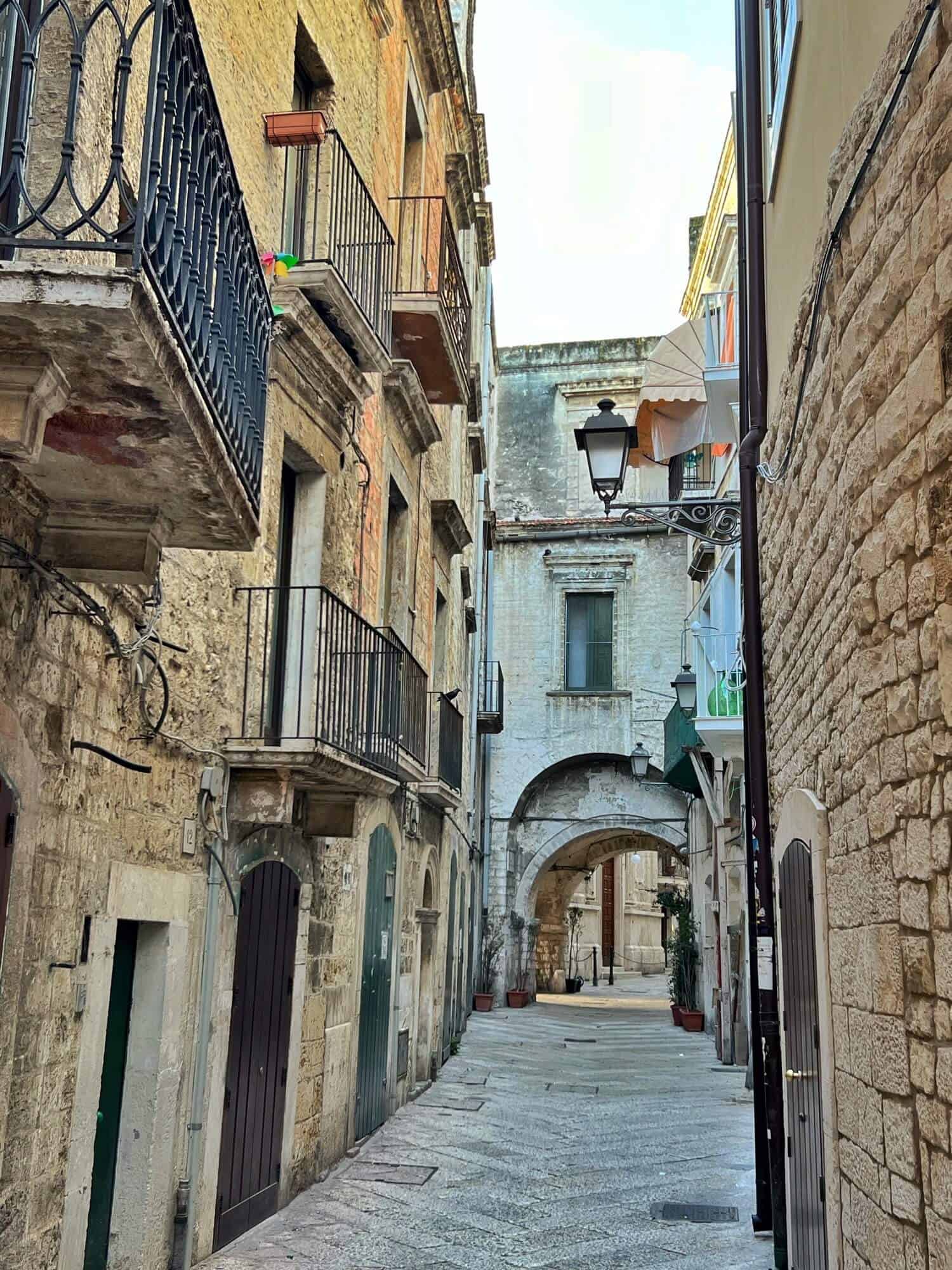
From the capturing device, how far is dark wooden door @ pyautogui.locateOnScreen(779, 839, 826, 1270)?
5027 millimetres

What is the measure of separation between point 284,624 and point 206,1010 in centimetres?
264

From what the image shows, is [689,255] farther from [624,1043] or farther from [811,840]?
[811,840]

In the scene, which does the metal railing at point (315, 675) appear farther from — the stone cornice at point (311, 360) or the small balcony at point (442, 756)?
the small balcony at point (442, 756)

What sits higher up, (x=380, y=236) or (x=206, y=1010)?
(x=380, y=236)

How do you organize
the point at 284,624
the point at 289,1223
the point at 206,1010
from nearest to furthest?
1. the point at 206,1010
2. the point at 289,1223
3. the point at 284,624

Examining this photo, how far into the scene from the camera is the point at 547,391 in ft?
85.9

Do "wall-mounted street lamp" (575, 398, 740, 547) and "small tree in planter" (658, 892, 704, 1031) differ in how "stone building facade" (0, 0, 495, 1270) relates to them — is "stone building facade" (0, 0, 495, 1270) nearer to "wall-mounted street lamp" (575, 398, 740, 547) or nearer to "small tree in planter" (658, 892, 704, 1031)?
"wall-mounted street lamp" (575, 398, 740, 547)

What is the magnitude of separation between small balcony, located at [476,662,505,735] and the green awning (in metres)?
2.79

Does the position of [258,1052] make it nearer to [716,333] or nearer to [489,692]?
[716,333]

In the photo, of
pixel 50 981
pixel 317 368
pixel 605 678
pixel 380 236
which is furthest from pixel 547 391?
pixel 50 981

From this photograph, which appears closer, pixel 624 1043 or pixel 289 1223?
pixel 289 1223

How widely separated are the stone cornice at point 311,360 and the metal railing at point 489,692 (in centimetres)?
1200

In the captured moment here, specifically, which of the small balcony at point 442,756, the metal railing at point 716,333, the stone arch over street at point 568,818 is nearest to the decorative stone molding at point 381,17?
the metal railing at point 716,333

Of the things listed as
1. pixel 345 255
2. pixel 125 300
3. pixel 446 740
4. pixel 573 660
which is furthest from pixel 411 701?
pixel 573 660
